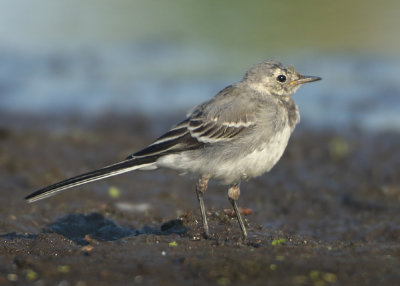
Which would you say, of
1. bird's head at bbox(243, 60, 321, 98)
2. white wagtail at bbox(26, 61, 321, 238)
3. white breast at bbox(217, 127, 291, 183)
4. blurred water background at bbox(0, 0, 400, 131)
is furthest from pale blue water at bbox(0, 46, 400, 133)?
white breast at bbox(217, 127, 291, 183)

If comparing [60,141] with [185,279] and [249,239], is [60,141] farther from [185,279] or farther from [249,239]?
[185,279]

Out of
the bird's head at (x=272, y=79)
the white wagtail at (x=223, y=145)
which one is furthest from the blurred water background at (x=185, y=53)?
the white wagtail at (x=223, y=145)

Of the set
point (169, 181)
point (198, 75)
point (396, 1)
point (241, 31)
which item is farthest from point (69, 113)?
point (396, 1)

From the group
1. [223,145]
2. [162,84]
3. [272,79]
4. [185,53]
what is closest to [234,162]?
[223,145]

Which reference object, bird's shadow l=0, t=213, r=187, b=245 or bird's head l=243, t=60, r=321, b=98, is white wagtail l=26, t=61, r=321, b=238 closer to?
bird's head l=243, t=60, r=321, b=98

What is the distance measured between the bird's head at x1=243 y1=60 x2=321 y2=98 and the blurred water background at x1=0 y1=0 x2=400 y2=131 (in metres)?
6.30

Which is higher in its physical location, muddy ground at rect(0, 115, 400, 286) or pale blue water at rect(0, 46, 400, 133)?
pale blue water at rect(0, 46, 400, 133)

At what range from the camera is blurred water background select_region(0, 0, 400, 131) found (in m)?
16.8

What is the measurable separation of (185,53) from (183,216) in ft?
43.2

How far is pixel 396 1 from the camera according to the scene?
2388 centimetres

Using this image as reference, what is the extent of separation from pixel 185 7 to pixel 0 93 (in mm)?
8405

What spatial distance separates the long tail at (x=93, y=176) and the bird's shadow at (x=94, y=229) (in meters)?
0.76

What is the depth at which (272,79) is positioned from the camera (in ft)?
28.5

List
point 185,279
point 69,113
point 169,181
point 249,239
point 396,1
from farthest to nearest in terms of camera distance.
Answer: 1. point 396,1
2. point 69,113
3. point 169,181
4. point 249,239
5. point 185,279
